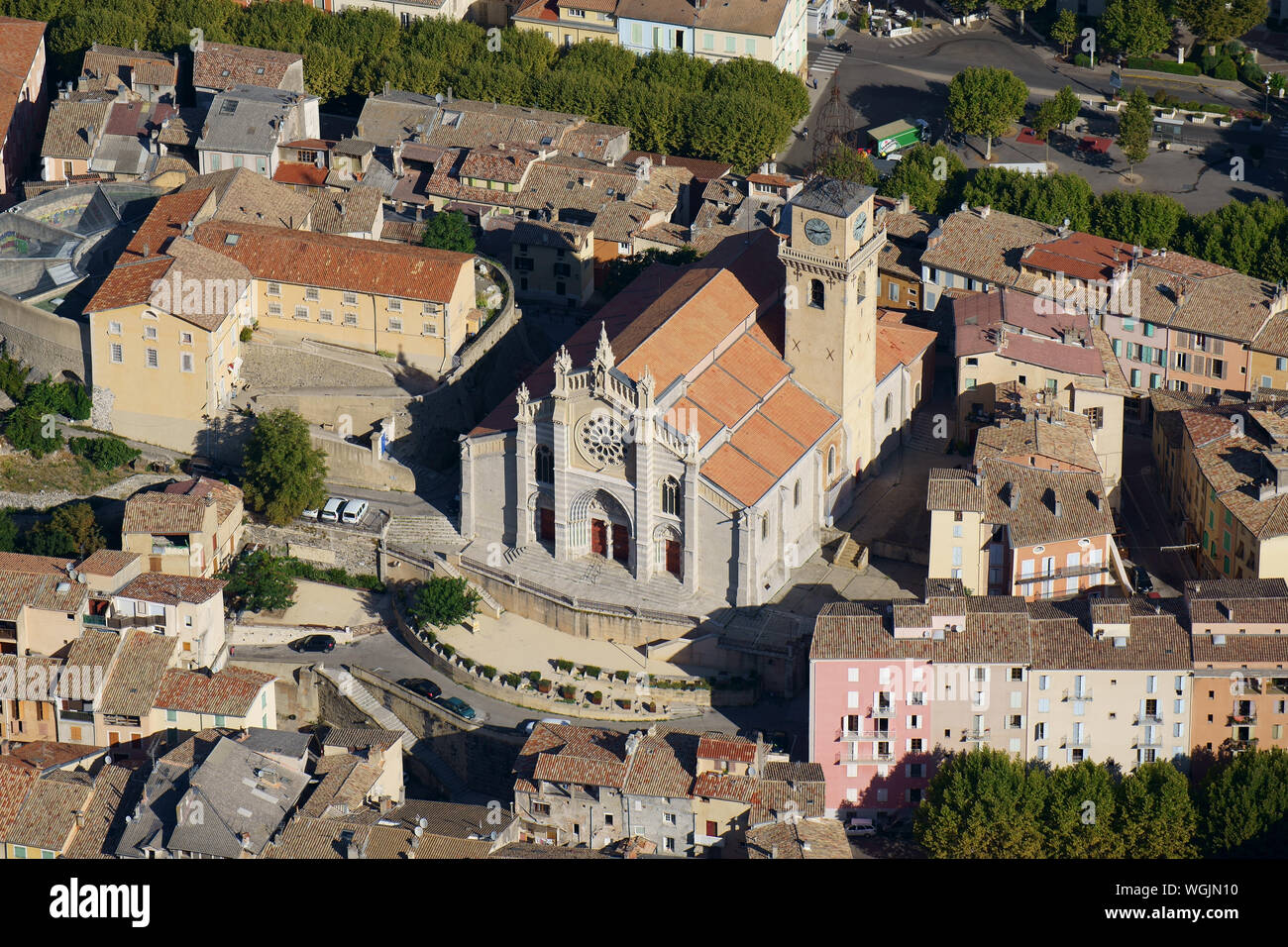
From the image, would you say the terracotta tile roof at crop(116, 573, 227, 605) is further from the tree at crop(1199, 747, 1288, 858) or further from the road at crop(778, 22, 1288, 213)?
the road at crop(778, 22, 1288, 213)

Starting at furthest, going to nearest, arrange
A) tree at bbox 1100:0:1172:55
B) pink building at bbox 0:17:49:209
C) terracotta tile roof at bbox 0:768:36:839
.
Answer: tree at bbox 1100:0:1172:55 → pink building at bbox 0:17:49:209 → terracotta tile roof at bbox 0:768:36:839

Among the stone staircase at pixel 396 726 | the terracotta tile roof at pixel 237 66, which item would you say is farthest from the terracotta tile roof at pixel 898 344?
the terracotta tile roof at pixel 237 66

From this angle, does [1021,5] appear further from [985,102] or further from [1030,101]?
[985,102]

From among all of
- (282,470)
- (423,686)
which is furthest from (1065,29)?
(423,686)

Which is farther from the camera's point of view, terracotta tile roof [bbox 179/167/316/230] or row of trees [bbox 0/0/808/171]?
row of trees [bbox 0/0/808/171]

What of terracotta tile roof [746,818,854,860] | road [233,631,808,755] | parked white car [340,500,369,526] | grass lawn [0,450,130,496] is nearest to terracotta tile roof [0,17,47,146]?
grass lawn [0,450,130,496]

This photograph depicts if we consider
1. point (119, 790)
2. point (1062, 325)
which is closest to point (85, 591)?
point (119, 790)
